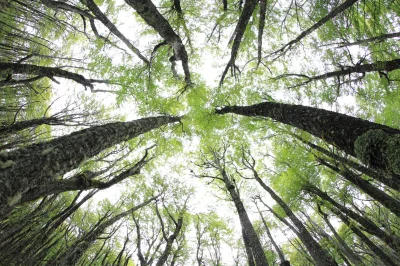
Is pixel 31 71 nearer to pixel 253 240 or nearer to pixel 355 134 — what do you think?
pixel 355 134

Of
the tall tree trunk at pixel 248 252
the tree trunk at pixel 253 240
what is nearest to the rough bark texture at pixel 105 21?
the tree trunk at pixel 253 240

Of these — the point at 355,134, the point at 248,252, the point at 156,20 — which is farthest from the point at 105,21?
the point at 248,252

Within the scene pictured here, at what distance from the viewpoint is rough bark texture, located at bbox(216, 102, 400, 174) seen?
6.98 ft

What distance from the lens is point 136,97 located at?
323 inches

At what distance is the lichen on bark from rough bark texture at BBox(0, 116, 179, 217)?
3.38 m

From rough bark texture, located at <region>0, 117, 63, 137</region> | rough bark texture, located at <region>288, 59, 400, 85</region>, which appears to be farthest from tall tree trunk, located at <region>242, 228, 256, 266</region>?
rough bark texture, located at <region>0, 117, 63, 137</region>

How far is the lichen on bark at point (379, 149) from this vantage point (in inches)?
80.0

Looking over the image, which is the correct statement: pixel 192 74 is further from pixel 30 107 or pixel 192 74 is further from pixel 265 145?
pixel 30 107

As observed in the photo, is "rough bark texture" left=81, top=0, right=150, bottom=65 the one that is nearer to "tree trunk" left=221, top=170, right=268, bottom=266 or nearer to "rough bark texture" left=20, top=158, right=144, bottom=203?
"rough bark texture" left=20, top=158, right=144, bottom=203

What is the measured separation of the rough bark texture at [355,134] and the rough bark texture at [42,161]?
11.1ft

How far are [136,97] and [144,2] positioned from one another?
4.40 metres

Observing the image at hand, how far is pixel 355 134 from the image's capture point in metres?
2.72

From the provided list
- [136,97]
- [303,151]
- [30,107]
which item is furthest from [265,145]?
[30,107]

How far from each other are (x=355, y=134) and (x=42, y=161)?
11.8 ft
